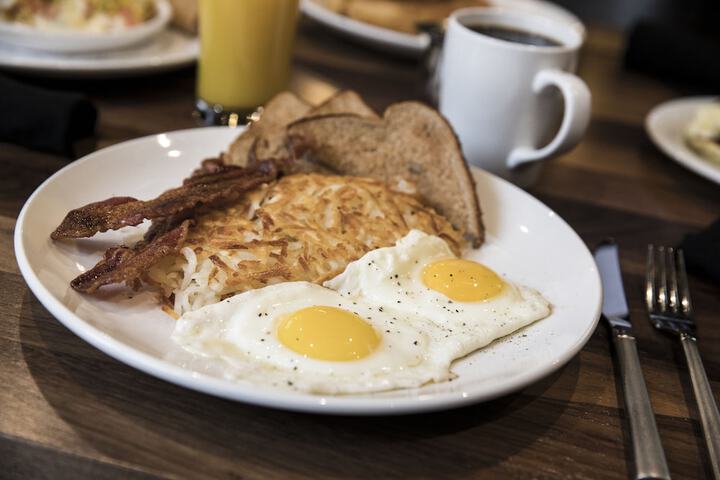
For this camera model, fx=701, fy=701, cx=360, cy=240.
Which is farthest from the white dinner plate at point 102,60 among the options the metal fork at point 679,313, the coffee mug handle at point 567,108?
the metal fork at point 679,313

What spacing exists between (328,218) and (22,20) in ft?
5.72

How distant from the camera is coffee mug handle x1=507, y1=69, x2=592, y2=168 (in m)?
2.20

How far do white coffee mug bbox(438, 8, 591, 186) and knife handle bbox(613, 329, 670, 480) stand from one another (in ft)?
2.78

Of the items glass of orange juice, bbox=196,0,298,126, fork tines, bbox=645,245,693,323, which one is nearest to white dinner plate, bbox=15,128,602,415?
fork tines, bbox=645,245,693,323

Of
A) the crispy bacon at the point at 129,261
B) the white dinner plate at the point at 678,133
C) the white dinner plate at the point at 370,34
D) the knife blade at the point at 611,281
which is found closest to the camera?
the crispy bacon at the point at 129,261

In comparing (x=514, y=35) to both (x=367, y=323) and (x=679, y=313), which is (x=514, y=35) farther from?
(x=367, y=323)

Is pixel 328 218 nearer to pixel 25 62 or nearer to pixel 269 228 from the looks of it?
pixel 269 228

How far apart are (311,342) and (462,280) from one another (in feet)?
1.46

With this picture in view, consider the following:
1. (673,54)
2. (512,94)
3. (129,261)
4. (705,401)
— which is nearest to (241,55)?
(512,94)

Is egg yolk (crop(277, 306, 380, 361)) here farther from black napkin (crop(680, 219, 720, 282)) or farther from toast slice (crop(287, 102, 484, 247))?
black napkin (crop(680, 219, 720, 282))

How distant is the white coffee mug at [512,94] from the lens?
2.26 m

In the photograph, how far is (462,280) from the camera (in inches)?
64.1

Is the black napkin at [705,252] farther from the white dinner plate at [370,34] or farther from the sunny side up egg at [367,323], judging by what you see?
the white dinner plate at [370,34]

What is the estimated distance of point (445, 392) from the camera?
1244mm
